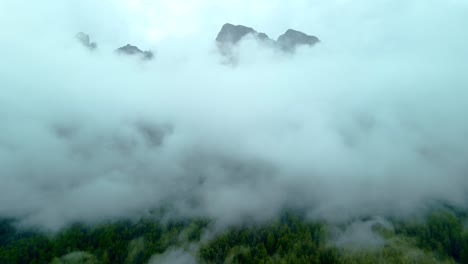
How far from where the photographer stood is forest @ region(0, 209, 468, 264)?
110 m

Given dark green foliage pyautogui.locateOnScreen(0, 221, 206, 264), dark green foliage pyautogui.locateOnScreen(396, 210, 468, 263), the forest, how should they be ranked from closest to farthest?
1. the forest
2. dark green foliage pyautogui.locateOnScreen(396, 210, 468, 263)
3. dark green foliage pyautogui.locateOnScreen(0, 221, 206, 264)

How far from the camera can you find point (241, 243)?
127 metres

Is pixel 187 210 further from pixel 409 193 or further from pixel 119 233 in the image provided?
pixel 409 193

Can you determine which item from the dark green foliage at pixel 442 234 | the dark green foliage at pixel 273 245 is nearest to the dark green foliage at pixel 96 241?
the dark green foliage at pixel 273 245

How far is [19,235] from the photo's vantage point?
148 meters

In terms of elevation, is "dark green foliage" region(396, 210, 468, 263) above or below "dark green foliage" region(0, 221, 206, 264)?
below

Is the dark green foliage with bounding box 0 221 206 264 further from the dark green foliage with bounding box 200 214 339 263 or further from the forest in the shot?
the dark green foliage with bounding box 200 214 339 263

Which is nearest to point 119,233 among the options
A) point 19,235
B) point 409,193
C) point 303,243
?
point 19,235

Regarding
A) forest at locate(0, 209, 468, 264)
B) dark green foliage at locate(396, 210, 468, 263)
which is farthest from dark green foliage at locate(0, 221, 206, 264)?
dark green foliage at locate(396, 210, 468, 263)

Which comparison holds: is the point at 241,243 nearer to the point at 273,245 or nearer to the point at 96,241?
the point at 273,245

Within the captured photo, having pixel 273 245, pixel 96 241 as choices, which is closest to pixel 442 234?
pixel 273 245

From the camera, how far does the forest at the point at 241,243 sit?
361ft

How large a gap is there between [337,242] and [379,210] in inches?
2205

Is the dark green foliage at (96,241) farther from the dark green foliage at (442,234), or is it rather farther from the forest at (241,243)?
the dark green foliage at (442,234)
